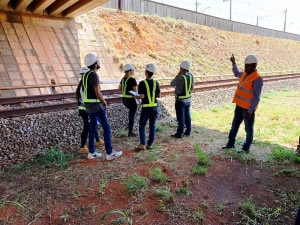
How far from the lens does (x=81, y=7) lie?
41.9 ft

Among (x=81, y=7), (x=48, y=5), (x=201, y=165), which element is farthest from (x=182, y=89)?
(x=48, y=5)

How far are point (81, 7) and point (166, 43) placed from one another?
9643 mm

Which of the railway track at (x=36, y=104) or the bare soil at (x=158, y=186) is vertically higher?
the railway track at (x=36, y=104)

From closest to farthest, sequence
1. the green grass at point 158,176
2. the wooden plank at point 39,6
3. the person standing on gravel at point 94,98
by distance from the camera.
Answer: the green grass at point 158,176 → the person standing on gravel at point 94,98 → the wooden plank at point 39,6

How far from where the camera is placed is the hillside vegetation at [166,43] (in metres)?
16.8

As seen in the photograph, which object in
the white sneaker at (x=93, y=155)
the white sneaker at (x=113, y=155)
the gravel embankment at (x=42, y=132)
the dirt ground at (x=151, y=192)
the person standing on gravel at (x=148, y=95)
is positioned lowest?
the dirt ground at (x=151, y=192)

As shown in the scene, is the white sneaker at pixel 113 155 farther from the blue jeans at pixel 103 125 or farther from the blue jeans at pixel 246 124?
the blue jeans at pixel 246 124

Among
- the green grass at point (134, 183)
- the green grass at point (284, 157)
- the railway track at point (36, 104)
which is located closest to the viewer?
the green grass at point (134, 183)

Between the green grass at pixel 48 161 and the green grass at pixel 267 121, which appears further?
the green grass at pixel 267 121

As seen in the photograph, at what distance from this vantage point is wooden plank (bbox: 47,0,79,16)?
1205 cm

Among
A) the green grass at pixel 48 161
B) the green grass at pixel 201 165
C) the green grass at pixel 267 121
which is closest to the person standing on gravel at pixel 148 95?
the green grass at pixel 201 165

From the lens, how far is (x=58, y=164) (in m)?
5.29

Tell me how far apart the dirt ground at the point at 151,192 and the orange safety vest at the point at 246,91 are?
1113 mm

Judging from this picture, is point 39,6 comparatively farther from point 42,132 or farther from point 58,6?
point 42,132
